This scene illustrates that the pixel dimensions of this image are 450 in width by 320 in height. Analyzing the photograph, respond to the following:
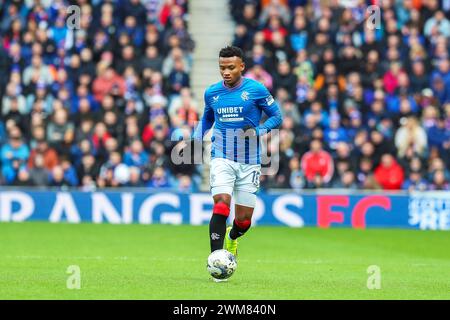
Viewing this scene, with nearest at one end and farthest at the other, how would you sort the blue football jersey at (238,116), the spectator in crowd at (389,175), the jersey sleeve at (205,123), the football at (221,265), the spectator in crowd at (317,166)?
1. the football at (221,265)
2. the blue football jersey at (238,116)
3. the jersey sleeve at (205,123)
4. the spectator in crowd at (317,166)
5. the spectator in crowd at (389,175)

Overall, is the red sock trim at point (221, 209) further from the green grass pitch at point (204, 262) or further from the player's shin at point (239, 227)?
the green grass pitch at point (204, 262)

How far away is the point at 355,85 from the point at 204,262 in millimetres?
10076

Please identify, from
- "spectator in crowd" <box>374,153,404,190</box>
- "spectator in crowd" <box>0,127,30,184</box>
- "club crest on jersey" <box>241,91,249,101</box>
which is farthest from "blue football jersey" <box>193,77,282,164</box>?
"spectator in crowd" <box>0,127,30,184</box>

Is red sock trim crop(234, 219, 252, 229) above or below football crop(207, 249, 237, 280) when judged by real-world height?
above

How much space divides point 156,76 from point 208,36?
3.09m

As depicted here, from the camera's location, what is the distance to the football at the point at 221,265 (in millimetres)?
11500

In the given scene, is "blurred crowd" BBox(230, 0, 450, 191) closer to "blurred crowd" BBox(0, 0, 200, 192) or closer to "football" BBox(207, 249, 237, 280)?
"blurred crowd" BBox(0, 0, 200, 192)

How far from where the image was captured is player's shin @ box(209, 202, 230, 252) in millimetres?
11938

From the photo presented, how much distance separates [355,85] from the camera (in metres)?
23.5

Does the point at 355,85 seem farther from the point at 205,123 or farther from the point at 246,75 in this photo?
the point at 205,123

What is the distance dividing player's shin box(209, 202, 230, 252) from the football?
1.04 ft

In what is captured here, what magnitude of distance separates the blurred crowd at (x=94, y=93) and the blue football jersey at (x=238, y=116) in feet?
28.7

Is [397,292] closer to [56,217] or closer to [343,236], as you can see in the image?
[343,236]

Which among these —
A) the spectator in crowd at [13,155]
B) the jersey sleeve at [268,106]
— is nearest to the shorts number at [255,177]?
the jersey sleeve at [268,106]
